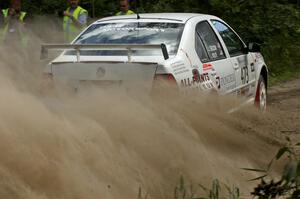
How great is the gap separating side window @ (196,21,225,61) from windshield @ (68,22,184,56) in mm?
326

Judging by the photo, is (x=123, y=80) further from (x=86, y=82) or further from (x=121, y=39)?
(x=121, y=39)

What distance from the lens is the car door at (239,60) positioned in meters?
8.39

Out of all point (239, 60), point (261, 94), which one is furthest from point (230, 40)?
point (261, 94)

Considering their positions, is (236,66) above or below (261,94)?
above

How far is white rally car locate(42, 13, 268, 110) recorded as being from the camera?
664 cm

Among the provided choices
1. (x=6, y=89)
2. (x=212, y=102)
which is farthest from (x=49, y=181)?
(x=212, y=102)

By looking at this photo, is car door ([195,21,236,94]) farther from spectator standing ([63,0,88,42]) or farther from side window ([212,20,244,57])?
spectator standing ([63,0,88,42])

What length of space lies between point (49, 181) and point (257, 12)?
13.4 m

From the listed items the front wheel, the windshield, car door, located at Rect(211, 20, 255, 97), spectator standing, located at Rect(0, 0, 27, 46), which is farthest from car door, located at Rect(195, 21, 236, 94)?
spectator standing, located at Rect(0, 0, 27, 46)

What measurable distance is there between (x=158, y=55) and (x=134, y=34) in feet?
2.60

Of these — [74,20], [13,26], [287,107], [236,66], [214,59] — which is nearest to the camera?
[214,59]

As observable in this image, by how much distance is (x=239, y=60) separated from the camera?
28.1ft

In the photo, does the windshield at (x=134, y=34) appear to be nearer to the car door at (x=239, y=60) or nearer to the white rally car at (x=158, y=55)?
the white rally car at (x=158, y=55)

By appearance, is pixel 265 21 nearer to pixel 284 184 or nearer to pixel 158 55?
pixel 158 55
